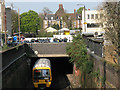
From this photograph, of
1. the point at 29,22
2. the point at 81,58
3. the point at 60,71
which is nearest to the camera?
the point at 81,58

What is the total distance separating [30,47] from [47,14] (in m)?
93.2

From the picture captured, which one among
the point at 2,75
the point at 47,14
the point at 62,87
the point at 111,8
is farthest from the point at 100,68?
the point at 47,14

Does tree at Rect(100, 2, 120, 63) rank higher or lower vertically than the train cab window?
higher

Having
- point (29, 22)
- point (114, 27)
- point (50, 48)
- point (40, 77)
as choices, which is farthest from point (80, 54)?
point (29, 22)

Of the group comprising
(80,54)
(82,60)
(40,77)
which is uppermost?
(80,54)

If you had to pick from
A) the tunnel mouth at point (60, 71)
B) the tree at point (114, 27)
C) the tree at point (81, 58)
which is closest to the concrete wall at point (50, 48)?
the tunnel mouth at point (60, 71)

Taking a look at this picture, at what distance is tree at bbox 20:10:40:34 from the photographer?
253 feet

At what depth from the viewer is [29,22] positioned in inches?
3095

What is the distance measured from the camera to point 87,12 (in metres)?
65.8

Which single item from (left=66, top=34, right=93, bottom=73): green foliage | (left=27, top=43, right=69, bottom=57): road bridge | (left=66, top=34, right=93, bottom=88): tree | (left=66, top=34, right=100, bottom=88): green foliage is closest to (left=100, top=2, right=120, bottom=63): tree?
(left=66, top=34, right=100, bottom=88): green foliage

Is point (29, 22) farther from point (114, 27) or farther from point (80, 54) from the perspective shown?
point (114, 27)

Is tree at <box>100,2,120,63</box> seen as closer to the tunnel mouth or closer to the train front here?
the train front

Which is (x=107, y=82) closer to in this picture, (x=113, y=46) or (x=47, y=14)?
(x=113, y=46)

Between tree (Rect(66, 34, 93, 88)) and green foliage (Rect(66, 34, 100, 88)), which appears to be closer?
green foliage (Rect(66, 34, 100, 88))
